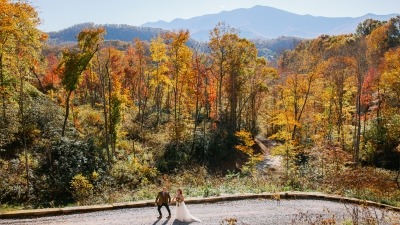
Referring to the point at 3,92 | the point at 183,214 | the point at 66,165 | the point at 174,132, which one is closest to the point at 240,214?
the point at 183,214

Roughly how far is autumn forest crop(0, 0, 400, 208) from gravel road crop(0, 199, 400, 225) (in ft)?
6.23

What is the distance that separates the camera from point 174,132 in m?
35.5

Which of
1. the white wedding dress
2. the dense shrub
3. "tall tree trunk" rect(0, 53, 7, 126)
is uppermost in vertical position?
"tall tree trunk" rect(0, 53, 7, 126)

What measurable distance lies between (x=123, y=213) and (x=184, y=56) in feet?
79.6

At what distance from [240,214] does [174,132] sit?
831 inches

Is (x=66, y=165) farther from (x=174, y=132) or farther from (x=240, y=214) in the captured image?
(x=240, y=214)

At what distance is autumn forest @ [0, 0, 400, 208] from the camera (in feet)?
71.3

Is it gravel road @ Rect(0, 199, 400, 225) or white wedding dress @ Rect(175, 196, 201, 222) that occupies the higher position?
white wedding dress @ Rect(175, 196, 201, 222)

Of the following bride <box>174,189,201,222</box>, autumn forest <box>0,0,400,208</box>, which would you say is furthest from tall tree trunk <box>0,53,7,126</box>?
bride <box>174,189,201,222</box>

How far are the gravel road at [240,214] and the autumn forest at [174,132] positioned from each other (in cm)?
190

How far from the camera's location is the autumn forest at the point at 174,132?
2172 cm

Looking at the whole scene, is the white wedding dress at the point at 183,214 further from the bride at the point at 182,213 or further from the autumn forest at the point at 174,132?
the autumn forest at the point at 174,132

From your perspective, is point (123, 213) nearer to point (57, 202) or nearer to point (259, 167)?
point (57, 202)

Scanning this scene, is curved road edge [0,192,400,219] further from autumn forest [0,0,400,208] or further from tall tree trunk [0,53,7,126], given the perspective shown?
tall tree trunk [0,53,7,126]
